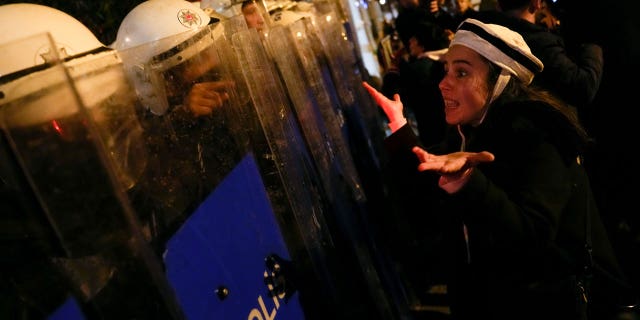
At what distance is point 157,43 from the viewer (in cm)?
178

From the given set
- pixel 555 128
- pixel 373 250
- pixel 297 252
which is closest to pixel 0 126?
pixel 297 252

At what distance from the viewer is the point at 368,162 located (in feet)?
12.9

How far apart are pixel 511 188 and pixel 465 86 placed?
0.57 meters

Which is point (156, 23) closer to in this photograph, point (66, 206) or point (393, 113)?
point (393, 113)

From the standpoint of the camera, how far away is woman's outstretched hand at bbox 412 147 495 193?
169cm

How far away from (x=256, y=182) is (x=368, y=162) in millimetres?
2015

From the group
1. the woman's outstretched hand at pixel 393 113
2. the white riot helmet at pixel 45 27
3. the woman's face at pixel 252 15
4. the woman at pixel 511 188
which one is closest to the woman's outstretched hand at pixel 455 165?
the woman at pixel 511 188

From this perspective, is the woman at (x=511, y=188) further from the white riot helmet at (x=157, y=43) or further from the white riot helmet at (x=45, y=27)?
the white riot helmet at (x=45, y=27)

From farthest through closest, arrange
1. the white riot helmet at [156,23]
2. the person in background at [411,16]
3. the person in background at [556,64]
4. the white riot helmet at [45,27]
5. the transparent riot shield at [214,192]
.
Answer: the person in background at [411,16], the person in background at [556,64], the white riot helmet at [156,23], the white riot helmet at [45,27], the transparent riot shield at [214,192]

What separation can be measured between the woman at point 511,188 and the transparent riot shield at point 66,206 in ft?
3.53

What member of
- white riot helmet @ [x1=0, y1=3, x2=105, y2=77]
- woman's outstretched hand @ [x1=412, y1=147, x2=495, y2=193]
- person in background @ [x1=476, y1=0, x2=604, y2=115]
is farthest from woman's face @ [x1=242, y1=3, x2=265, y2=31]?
woman's outstretched hand @ [x1=412, y1=147, x2=495, y2=193]

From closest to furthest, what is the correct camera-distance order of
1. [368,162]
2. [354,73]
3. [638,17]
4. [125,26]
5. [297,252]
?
[297,252] → [125,26] → [638,17] → [368,162] → [354,73]

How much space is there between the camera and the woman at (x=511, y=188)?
68.3 inches

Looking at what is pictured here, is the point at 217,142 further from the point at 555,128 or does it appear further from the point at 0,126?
the point at 555,128
